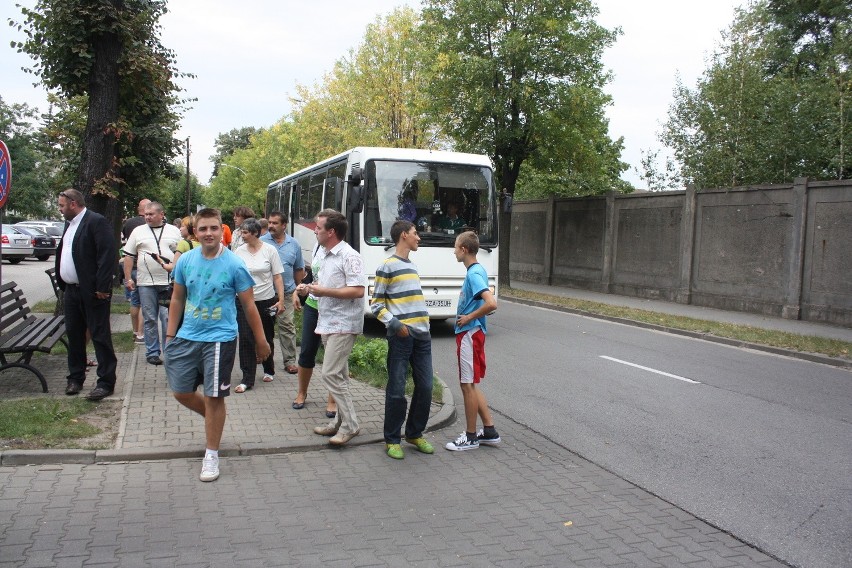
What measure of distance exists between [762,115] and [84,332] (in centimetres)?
2306

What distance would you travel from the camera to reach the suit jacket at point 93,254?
6867 mm

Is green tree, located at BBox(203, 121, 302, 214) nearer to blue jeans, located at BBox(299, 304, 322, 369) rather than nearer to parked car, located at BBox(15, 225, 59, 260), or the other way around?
parked car, located at BBox(15, 225, 59, 260)

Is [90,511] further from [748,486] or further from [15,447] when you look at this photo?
[748,486]

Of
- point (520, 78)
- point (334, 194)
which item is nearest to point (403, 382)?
point (334, 194)

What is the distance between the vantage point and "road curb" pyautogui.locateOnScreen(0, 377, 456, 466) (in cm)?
520

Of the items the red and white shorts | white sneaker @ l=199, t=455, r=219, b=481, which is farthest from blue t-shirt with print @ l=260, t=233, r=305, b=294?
white sneaker @ l=199, t=455, r=219, b=481

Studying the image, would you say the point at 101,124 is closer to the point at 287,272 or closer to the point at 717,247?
the point at 287,272

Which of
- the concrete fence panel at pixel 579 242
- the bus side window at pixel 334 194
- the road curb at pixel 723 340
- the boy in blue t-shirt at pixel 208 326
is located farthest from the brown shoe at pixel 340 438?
the concrete fence panel at pixel 579 242

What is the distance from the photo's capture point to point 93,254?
696 cm

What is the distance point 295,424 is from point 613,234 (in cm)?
1749

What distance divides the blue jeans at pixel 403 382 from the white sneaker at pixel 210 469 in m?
1.35

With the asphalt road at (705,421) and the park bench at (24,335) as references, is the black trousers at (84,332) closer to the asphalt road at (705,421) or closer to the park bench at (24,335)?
the park bench at (24,335)

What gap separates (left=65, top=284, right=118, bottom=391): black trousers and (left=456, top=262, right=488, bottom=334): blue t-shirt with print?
3487mm

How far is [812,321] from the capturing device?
52.2 feet
